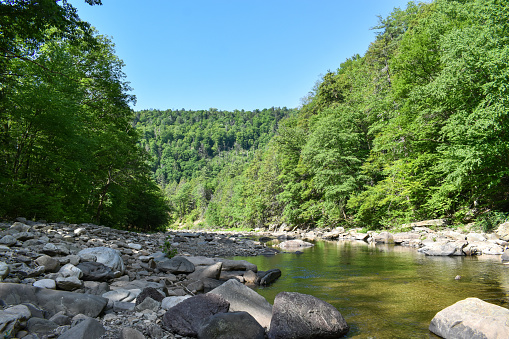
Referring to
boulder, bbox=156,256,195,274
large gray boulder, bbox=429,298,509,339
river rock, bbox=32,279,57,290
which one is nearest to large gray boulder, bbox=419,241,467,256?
large gray boulder, bbox=429,298,509,339

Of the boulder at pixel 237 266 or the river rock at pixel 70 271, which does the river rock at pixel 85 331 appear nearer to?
the river rock at pixel 70 271

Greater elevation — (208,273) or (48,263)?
(48,263)

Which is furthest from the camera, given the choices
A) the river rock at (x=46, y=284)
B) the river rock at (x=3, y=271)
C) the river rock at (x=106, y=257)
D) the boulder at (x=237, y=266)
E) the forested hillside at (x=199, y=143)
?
the forested hillside at (x=199, y=143)

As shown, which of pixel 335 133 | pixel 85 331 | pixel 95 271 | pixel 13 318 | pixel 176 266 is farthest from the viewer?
pixel 335 133

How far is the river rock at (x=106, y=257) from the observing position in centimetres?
682

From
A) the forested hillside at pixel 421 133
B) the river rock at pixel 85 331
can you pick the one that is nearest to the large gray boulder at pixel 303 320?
the river rock at pixel 85 331

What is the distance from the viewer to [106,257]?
6.98 m

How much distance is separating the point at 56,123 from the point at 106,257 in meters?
8.23

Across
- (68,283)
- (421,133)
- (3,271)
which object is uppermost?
(421,133)

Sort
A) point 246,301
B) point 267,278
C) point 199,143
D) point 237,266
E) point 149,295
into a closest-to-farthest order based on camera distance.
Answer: point 149,295 < point 246,301 < point 267,278 < point 237,266 < point 199,143

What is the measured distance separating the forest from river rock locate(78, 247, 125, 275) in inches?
196

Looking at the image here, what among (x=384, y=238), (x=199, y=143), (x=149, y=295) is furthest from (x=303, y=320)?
(x=199, y=143)

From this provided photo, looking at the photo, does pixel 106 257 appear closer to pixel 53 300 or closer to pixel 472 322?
pixel 53 300

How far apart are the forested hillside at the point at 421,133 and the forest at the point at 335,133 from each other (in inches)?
4.1
